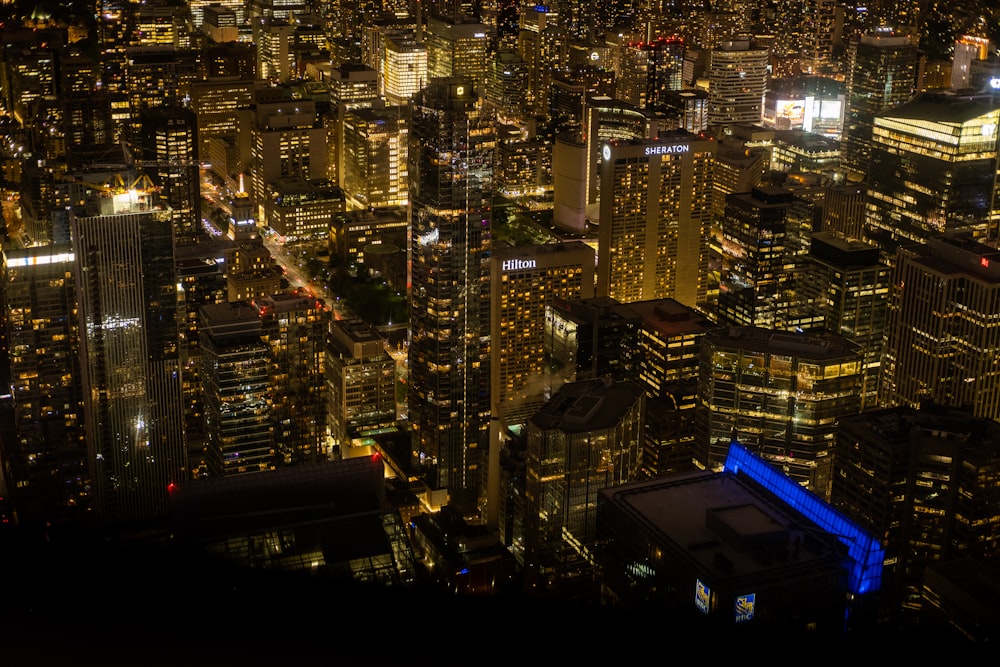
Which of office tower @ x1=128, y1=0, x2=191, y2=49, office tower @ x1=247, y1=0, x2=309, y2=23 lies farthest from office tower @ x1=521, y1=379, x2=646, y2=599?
office tower @ x1=247, y1=0, x2=309, y2=23

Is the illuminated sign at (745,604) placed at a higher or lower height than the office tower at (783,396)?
higher

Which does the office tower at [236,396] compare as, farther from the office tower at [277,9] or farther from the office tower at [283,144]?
the office tower at [277,9]

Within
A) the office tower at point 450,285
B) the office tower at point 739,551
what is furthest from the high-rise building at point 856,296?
the office tower at point 739,551

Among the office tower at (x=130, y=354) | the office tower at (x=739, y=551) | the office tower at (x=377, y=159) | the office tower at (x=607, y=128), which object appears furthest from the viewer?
the office tower at (x=377, y=159)

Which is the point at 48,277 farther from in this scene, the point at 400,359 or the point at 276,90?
the point at 276,90

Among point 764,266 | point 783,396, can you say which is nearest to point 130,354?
point 783,396

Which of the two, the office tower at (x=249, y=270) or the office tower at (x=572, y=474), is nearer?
the office tower at (x=572, y=474)

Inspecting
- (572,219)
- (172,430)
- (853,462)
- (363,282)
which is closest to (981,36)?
(572,219)
